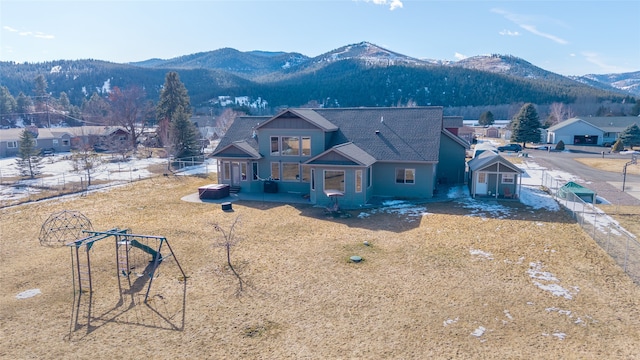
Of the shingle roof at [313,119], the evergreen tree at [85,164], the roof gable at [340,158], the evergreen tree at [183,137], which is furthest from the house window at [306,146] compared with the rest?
the evergreen tree at [85,164]

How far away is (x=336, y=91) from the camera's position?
536 feet

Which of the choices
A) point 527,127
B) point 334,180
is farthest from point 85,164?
point 527,127

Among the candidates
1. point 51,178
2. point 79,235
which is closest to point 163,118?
point 51,178

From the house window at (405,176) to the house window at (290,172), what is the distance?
276 inches

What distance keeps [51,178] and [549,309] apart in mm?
40523

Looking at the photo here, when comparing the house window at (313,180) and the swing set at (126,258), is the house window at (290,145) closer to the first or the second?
the house window at (313,180)

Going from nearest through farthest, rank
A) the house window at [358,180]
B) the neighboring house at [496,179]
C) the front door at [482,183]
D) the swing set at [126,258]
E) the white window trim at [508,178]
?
the swing set at [126,258] → the house window at [358,180] → the neighboring house at [496,179] → the white window trim at [508,178] → the front door at [482,183]

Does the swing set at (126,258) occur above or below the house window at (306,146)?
below

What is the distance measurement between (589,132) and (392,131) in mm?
52538

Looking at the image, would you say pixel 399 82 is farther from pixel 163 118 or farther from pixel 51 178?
pixel 51 178

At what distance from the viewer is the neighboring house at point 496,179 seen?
79.7 ft

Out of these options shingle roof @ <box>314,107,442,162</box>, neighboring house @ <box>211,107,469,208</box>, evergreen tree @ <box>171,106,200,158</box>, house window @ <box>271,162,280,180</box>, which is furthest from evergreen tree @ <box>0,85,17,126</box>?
shingle roof @ <box>314,107,442,162</box>

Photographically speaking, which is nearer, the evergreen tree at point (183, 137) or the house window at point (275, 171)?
the house window at point (275, 171)

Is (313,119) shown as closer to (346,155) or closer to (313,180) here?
(313,180)
